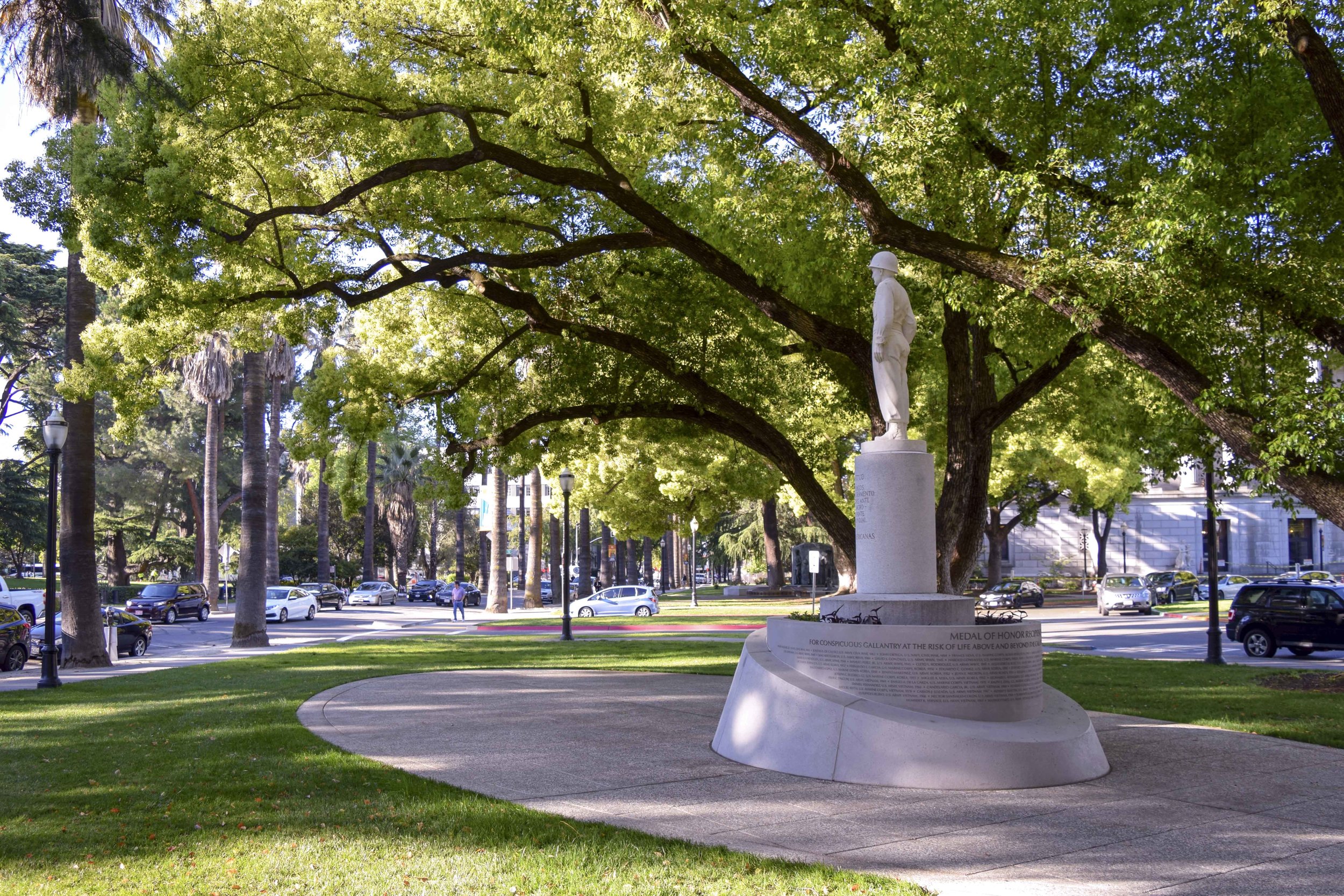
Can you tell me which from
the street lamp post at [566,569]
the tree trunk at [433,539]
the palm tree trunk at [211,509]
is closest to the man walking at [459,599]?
the palm tree trunk at [211,509]

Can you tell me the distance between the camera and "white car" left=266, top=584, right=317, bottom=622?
141 ft

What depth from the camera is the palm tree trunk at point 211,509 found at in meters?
48.9

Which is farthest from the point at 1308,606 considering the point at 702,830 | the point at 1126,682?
the point at 702,830

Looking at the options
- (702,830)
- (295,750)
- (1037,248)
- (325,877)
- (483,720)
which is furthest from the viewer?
(1037,248)

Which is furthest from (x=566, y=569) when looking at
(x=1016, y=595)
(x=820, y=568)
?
(x=820, y=568)

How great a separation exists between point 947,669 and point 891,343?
3.39 metres

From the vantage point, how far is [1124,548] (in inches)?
2761

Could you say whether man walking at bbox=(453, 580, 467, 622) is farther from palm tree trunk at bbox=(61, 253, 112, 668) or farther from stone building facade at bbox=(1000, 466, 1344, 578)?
stone building facade at bbox=(1000, 466, 1344, 578)

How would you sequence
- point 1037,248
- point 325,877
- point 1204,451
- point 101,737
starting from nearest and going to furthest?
point 325,877
point 101,737
point 1037,248
point 1204,451

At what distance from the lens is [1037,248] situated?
13.8 meters

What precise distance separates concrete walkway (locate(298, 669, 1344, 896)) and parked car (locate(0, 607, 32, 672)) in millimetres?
12342

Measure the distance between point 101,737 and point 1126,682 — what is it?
13.9m

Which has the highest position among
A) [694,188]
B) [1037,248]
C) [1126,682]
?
[694,188]

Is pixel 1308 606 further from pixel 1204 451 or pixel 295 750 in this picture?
pixel 295 750
